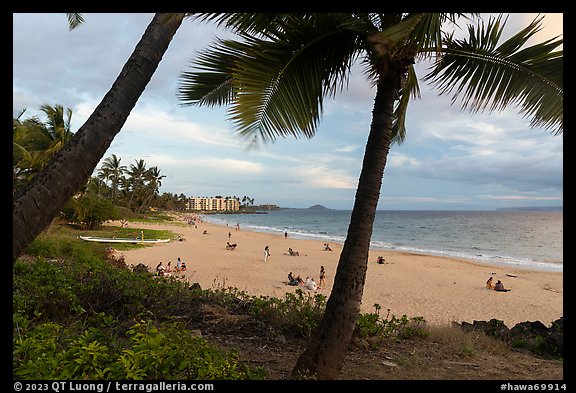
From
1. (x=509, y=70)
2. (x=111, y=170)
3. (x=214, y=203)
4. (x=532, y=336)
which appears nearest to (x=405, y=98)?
(x=509, y=70)

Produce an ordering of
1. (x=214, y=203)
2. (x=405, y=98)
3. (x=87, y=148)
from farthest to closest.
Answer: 1. (x=214, y=203)
2. (x=405, y=98)
3. (x=87, y=148)

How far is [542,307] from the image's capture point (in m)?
14.6

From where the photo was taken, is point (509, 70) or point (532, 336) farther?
point (532, 336)

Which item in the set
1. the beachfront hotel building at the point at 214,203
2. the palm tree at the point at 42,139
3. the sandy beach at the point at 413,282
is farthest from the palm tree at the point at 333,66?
the beachfront hotel building at the point at 214,203

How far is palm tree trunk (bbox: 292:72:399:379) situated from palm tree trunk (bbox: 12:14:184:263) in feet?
6.80

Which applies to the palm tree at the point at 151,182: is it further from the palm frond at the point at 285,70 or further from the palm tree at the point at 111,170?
the palm frond at the point at 285,70

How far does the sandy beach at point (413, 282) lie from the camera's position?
43.9ft

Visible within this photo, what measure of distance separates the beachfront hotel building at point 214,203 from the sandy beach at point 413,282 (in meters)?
159

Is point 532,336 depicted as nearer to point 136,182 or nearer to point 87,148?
point 87,148

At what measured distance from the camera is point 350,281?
342 centimetres

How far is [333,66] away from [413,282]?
16.9 m
